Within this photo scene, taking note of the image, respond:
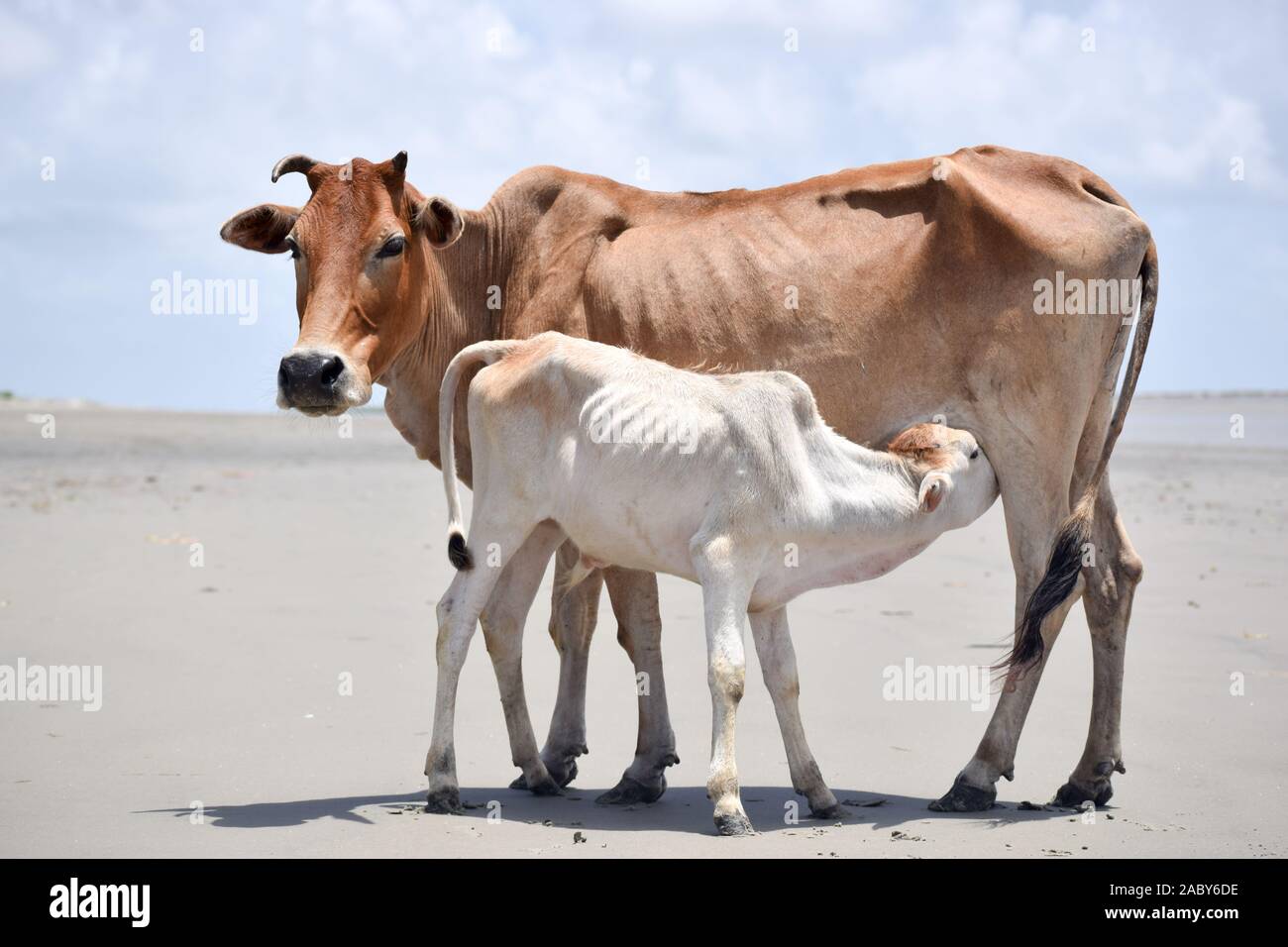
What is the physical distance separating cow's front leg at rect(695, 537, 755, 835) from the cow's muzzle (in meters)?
2.10

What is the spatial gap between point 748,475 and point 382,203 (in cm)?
264

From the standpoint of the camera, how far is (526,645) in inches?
517

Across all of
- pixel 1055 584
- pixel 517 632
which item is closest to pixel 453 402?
pixel 517 632

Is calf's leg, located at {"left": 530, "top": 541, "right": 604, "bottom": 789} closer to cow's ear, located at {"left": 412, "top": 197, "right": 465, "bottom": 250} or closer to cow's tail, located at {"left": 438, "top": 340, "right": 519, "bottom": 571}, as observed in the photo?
cow's tail, located at {"left": 438, "top": 340, "right": 519, "bottom": 571}

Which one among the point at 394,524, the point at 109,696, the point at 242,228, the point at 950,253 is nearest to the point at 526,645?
the point at 109,696

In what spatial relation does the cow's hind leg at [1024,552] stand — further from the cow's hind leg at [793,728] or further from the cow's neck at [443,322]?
the cow's neck at [443,322]

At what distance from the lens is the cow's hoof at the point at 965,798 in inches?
328

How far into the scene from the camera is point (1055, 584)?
27.4 ft

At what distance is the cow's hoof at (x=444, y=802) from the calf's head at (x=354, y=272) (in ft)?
6.67

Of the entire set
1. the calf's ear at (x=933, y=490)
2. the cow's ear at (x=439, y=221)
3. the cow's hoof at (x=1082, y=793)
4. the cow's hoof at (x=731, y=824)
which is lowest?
the cow's hoof at (x=1082, y=793)

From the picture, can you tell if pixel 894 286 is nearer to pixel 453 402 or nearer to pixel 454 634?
pixel 453 402

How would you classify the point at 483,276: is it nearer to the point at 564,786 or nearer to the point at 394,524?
the point at 564,786

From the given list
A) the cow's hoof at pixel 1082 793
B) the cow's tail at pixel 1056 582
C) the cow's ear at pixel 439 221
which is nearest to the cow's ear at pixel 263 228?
the cow's ear at pixel 439 221

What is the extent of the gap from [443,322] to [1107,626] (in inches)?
169
